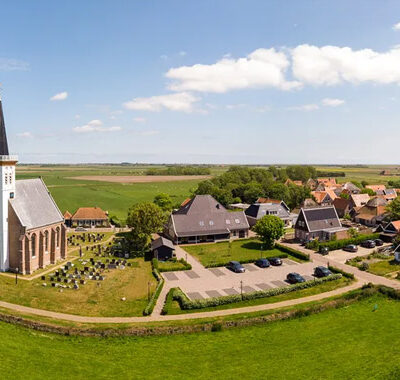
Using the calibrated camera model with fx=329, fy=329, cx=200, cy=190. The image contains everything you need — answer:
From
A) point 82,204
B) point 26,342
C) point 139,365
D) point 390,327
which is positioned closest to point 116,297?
point 26,342

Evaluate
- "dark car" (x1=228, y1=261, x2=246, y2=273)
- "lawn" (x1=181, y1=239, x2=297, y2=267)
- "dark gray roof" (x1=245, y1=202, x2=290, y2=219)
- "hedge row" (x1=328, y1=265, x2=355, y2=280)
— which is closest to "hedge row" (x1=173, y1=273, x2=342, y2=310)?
"hedge row" (x1=328, y1=265, x2=355, y2=280)

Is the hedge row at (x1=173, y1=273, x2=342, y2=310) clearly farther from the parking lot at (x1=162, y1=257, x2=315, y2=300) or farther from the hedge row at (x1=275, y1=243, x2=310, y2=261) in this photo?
the hedge row at (x1=275, y1=243, x2=310, y2=261)

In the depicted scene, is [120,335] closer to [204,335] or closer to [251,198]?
[204,335]

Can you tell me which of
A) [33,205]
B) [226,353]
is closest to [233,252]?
[226,353]

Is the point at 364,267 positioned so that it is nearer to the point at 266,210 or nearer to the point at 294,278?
the point at 294,278

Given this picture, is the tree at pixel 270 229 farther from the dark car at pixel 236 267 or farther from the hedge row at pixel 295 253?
the dark car at pixel 236 267
